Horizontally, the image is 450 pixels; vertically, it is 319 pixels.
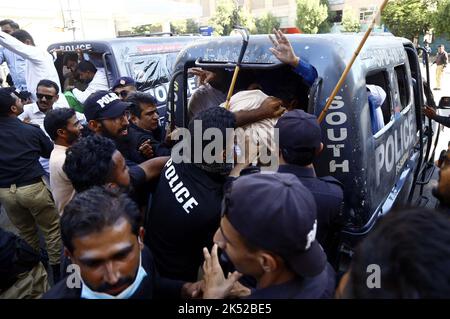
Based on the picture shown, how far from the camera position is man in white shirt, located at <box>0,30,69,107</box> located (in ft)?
13.2

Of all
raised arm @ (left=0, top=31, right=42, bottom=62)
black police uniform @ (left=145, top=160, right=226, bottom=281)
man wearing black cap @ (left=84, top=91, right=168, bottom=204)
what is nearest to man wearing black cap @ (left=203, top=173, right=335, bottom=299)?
black police uniform @ (left=145, top=160, right=226, bottom=281)

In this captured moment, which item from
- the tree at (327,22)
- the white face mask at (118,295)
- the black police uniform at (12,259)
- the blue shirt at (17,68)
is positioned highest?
the tree at (327,22)

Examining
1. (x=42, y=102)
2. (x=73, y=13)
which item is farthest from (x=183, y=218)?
(x=73, y=13)

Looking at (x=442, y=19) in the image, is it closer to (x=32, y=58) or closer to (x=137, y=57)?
(x=137, y=57)

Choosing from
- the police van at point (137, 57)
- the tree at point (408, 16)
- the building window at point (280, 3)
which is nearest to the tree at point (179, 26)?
the building window at point (280, 3)

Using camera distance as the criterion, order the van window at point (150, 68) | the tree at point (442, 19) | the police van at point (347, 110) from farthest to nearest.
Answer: the tree at point (442, 19) < the van window at point (150, 68) < the police van at point (347, 110)

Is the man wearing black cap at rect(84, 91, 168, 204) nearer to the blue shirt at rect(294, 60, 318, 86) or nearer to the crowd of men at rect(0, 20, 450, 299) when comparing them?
the crowd of men at rect(0, 20, 450, 299)

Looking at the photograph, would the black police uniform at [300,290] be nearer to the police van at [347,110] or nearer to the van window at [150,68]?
the police van at [347,110]

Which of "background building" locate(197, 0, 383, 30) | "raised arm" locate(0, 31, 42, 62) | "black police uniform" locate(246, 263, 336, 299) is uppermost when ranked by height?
"background building" locate(197, 0, 383, 30)

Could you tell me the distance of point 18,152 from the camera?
290 cm

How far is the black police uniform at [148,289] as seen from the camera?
1.24 meters

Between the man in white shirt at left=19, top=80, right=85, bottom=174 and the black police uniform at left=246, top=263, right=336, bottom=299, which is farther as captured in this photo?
the man in white shirt at left=19, top=80, right=85, bottom=174

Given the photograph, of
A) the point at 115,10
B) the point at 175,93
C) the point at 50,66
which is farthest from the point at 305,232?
the point at 115,10

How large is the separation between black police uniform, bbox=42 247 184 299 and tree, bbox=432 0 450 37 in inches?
850
